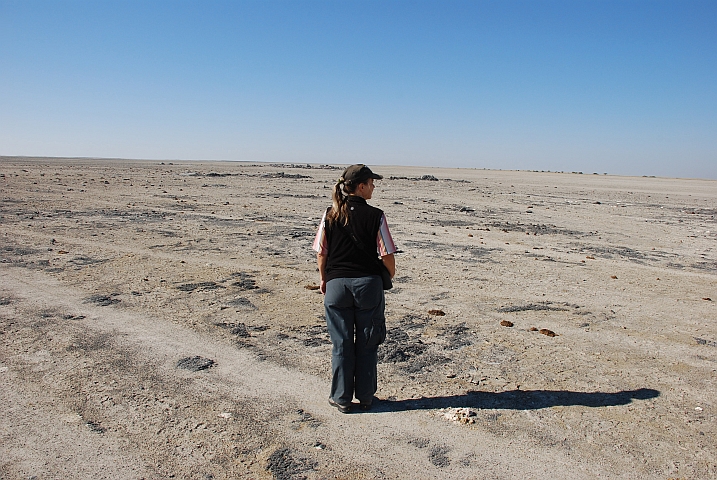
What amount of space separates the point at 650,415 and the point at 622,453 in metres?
0.73

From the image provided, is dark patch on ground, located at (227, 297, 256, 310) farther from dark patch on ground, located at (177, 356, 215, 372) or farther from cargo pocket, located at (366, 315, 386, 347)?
cargo pocket, located at (366, 315, 386, 347)

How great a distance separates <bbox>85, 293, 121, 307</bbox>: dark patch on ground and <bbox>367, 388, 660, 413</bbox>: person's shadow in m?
4.27

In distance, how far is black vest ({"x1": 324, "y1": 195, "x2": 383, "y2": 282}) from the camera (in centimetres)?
411

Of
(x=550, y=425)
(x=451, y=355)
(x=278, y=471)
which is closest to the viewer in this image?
(x=278, y=471)

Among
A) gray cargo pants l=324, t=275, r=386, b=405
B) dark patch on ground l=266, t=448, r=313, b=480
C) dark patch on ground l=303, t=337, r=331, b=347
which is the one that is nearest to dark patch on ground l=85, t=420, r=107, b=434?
dark patch on ground l=266, t=448, r=313, b=480

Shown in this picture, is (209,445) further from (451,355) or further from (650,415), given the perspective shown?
(650,415)

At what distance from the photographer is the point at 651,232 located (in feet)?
49.7

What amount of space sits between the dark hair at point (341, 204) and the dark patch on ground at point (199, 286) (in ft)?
14.0

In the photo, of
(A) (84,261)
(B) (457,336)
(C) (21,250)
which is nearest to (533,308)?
(B) (457,336)

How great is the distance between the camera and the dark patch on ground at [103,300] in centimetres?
704

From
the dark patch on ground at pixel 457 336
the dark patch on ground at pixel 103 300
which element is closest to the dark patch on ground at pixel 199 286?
the dark patch on ground at pixel 103 300

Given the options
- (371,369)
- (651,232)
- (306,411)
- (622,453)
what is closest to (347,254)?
(371,369)

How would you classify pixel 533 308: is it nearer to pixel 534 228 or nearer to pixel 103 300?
pixel 103 300

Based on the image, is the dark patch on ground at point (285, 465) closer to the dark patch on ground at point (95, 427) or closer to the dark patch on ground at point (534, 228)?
the dark patch on ground at point (95, 427)
